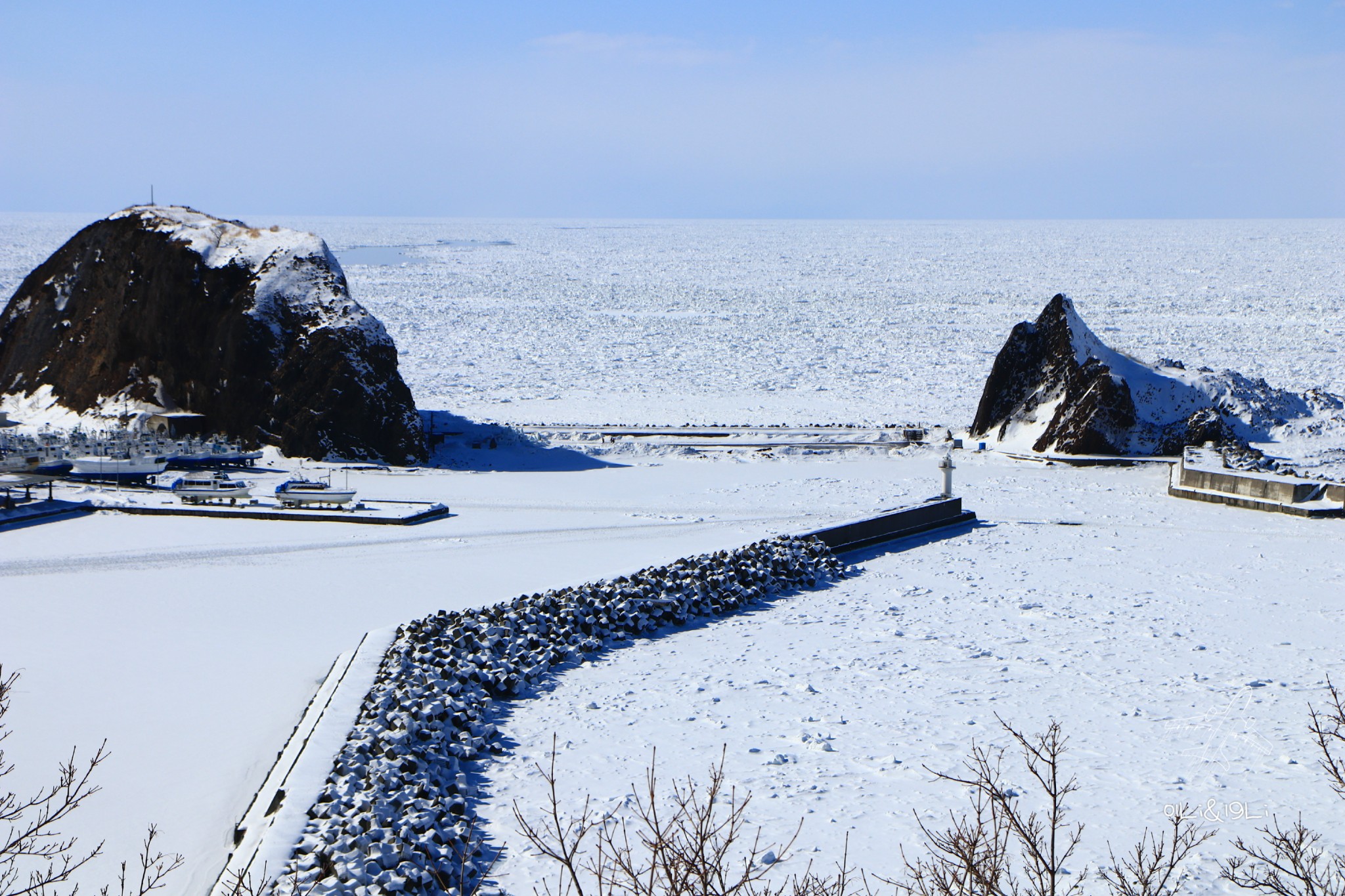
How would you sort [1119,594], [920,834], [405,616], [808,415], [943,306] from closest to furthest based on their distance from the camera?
[920,834], [405,616], [1119,594], [808,415], [943,306]

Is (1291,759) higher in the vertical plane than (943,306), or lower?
lower

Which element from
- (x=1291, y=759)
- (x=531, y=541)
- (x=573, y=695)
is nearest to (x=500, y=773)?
(x=573, y=695)

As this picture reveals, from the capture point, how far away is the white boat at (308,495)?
23.6m

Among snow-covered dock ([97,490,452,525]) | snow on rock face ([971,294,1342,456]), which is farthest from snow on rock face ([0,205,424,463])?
snow on rock face ([971,294,1342,456])

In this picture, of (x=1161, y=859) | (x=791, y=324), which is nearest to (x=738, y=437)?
(x=1161, y=859)

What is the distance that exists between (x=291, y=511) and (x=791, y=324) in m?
54.8

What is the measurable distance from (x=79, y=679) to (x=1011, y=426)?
1161 inches

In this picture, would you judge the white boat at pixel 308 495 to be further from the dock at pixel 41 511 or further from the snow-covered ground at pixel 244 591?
the dock at pixel 41 511

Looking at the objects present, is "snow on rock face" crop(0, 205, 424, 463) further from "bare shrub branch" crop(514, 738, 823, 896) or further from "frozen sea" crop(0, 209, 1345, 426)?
"bare shrub branch" crop(514, 738, 823, 896)

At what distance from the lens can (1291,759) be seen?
10906mm

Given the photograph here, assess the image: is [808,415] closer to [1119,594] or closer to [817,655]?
[1119,594]

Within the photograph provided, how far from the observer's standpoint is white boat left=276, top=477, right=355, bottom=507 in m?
23.6

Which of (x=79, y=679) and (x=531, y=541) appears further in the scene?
(x=531, y=541)

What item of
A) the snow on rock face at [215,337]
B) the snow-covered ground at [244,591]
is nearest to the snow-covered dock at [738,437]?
the snow-covered ground at [244,591]
